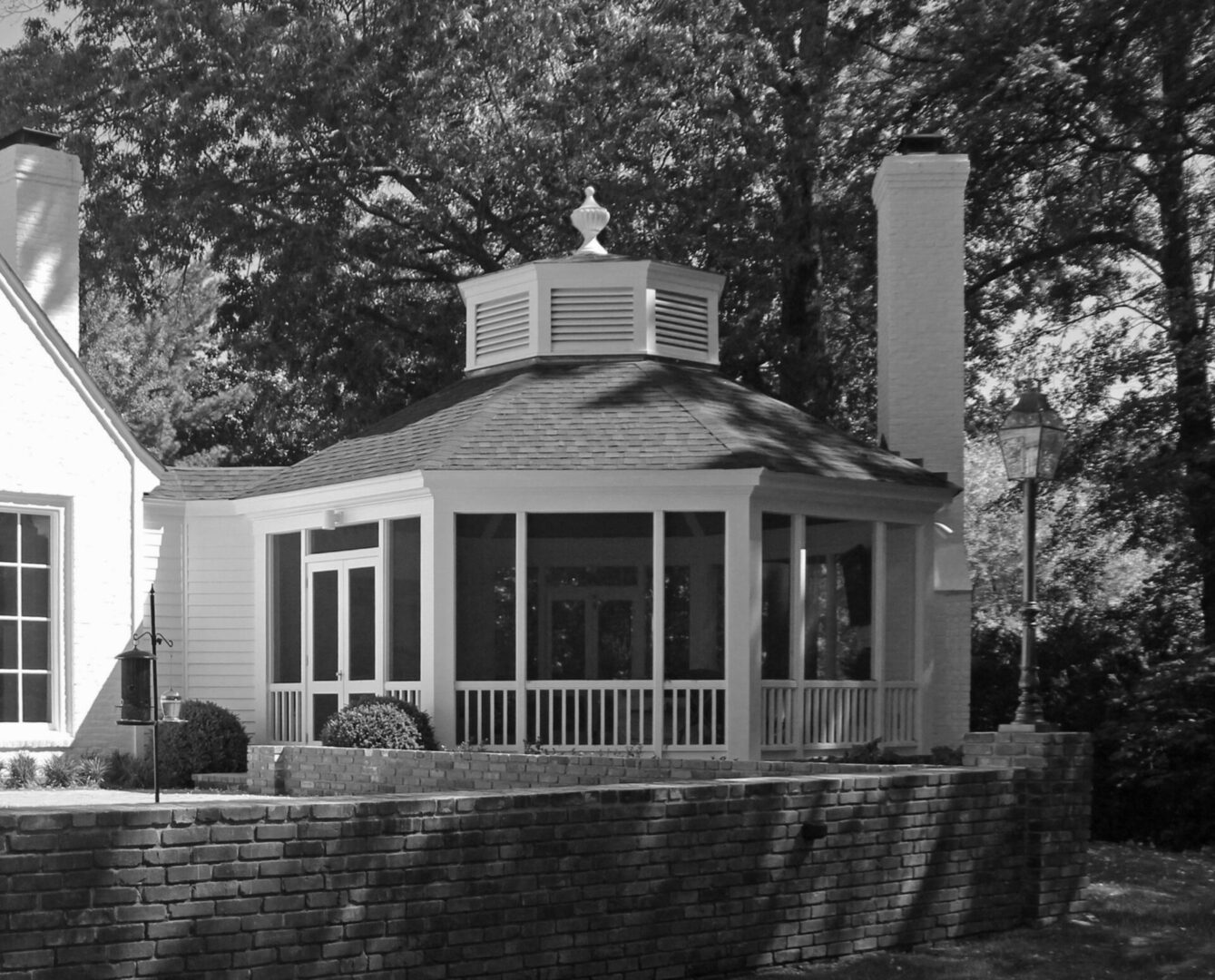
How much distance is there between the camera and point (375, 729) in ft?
53.9

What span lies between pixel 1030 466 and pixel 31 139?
14.3 metres

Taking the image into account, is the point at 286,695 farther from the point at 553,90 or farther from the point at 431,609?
the point at 553,90

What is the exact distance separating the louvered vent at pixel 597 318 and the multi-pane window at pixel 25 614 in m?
6.31

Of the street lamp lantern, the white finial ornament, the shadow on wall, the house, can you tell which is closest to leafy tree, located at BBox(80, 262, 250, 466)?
the white finial ornament

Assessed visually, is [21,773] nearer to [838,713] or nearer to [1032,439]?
[838,713]

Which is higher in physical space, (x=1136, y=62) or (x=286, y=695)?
(x=1136, y=62)

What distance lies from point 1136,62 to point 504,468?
1221cm

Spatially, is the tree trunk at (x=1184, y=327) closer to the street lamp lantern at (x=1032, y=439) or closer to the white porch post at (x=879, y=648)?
the white porch post at (x=879, y=648)

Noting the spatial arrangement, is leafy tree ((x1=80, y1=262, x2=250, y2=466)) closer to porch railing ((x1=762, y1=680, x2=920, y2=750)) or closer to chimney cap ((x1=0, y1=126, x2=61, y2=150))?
chimney cap ((x1=0, y1=126, x2=61, y2=150))


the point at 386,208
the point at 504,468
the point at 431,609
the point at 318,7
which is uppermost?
the point at 318,7

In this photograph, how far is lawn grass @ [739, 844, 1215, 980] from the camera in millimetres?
9008

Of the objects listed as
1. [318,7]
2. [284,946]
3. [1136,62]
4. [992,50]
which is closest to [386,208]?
[318,7]

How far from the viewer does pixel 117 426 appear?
18.4 m

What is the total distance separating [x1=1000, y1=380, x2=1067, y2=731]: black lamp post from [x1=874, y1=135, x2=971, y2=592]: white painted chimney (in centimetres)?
816
